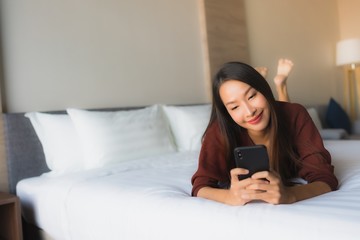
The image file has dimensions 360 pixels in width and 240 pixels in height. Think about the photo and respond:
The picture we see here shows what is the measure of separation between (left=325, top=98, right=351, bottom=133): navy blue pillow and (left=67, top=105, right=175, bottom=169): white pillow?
2653 millimetres

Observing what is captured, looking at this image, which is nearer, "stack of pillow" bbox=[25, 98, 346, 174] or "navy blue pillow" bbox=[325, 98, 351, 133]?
"stack of pillow" bbox=[25, 98, 346, 174]

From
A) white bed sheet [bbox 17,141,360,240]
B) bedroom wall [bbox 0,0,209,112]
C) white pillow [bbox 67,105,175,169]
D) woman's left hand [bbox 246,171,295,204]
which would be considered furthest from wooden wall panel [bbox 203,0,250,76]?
woman's left hand [bbox 246,171,295,204]

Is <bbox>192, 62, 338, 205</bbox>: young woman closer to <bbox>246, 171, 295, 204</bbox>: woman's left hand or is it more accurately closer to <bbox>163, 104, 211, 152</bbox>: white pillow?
<bbox>246, 171, 295, 204</bbox>: woman's left hand

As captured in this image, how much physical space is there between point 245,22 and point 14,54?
2.27 m

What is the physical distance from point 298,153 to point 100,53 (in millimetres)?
1607

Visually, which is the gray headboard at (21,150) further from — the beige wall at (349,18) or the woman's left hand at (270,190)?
the beige wall at (349,18)

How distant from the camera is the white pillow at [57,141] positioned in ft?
6.11

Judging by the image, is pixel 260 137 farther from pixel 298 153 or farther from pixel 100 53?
pixel 100 53

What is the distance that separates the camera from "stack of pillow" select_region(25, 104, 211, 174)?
73.8 inches

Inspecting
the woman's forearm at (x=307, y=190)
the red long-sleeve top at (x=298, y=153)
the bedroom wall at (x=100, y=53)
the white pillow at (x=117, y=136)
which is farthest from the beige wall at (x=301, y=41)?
the woman's forearm at (x=307, y=190)

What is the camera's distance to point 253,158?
32.9 inches

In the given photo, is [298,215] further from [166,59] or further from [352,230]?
[166,59]

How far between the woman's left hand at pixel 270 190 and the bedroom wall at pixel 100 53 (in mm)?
1579

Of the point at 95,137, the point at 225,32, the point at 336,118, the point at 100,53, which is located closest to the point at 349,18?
the point at 336,118
